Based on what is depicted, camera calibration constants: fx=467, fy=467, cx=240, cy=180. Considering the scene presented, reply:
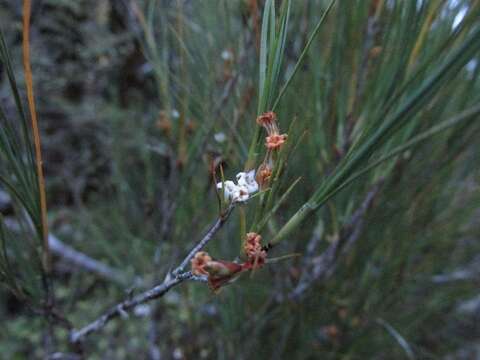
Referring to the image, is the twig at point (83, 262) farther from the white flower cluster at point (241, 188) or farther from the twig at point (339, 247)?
the white flower cluster at point (241, 188)

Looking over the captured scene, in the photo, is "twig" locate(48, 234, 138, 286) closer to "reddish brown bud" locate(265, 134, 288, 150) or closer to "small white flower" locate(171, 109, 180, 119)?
"small white flower" locate(171, 109, 180, 119)

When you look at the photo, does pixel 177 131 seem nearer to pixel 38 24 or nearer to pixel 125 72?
pixel 38 24

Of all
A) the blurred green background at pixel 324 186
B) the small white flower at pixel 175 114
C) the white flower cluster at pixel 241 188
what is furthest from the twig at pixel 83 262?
the white flower cluster at pixel 241 188

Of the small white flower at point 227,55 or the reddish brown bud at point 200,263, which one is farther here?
the small white flower at point 227,55

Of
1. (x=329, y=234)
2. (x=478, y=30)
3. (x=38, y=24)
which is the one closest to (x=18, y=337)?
(x=38, y=24)

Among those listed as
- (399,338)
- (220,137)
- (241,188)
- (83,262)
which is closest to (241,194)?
(241,188)

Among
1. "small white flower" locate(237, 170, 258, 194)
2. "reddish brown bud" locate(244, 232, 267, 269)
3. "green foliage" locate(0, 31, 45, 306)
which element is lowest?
"reddish brown bud" locate(244, 232, 267, 269)

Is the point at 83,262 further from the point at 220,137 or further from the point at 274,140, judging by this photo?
the point at 274,140

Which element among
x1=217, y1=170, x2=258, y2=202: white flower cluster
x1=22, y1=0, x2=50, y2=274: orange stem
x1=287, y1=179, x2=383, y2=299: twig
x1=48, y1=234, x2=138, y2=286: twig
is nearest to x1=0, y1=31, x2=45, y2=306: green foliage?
x1=22, y1=0, x2=50, y2=274: orange stem
